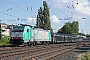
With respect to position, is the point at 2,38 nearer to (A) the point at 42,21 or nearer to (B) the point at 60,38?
(B) the point at 60,38

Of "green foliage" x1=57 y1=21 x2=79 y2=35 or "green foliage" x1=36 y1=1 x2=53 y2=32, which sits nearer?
"green foliage" x1=36 y1=1 x2=53 y2=32

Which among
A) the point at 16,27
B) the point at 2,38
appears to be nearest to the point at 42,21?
the point at 2,38

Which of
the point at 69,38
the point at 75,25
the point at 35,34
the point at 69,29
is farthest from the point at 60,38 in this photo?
the point at 75,25

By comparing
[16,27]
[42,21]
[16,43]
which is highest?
[42,21]

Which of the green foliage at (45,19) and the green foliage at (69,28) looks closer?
the green foliage at (45,19)

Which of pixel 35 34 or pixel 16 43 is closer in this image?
pixel 16 43

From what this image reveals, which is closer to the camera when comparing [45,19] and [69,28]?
[45,19]

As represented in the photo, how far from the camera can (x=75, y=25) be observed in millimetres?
149500

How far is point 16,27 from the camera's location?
3359 centimetres

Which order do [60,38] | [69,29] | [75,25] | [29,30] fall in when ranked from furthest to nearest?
[75,25] → [69,29] → [60,38] → [29,30]

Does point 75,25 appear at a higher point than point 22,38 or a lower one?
Answer: higher

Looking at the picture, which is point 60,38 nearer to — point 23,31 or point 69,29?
point 23,31

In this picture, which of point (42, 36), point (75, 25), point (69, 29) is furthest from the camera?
point (75, 25)

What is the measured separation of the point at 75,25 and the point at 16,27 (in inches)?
4664
